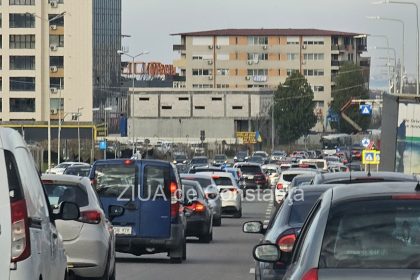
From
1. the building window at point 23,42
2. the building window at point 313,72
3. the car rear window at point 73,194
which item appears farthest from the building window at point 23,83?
the car rear window at point 73,194

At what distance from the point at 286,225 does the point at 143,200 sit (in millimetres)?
8728

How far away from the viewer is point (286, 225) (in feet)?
47.5

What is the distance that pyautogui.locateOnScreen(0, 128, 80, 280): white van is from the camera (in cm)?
927

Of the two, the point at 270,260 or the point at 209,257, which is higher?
the point at 270,260

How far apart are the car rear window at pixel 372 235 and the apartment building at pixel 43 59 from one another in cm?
10345

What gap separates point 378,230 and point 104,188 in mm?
15307

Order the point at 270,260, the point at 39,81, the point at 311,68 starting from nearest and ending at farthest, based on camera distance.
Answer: the point at 270,260, the point at 39,81, the point at 311,68

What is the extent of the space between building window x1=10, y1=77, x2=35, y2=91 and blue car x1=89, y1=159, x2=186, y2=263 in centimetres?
8906

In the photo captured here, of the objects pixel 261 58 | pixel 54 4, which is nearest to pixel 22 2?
pixel 54 4

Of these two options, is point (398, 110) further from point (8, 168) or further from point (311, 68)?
point (311, 68)

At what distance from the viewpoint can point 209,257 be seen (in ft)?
84.2

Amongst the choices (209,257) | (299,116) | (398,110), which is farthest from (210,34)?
(209,257)

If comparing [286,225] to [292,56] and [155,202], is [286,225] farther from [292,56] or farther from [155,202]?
[292,56]

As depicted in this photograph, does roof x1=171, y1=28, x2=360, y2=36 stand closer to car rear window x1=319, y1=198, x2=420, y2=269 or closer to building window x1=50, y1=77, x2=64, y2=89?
building window x1=50, y1=77, x2=64, y2=89
